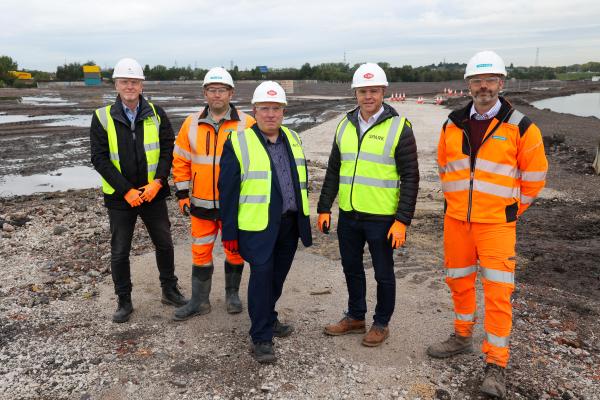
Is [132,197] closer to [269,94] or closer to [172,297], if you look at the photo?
[172,297]

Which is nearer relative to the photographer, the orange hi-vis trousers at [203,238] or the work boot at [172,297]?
the orange hi-vis trousers at [203,238]

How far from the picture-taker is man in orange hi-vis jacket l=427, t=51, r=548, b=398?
3.49 meters

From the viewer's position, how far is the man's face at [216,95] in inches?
168

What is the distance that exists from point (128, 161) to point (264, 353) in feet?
6.79

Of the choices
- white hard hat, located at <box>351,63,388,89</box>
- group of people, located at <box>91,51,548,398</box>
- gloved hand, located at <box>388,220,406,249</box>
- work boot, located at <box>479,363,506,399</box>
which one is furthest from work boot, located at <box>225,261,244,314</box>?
work boot, located at <box>479,363,506,399</box>

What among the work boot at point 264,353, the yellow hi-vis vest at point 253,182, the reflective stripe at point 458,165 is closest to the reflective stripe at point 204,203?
the yellow hi-vis vest at point 253,182

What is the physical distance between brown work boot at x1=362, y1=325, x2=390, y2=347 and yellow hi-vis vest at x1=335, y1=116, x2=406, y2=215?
1.06 m

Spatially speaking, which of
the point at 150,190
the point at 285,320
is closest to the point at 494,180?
the point at 285,320

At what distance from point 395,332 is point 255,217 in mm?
1744

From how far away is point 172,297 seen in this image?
5.02 metres

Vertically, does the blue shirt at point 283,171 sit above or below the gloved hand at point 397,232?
above

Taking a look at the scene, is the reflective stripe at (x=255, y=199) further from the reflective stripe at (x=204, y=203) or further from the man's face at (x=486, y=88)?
the man's face at (x=486, y=88)

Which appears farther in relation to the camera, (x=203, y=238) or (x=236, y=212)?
(x=203, y=238)

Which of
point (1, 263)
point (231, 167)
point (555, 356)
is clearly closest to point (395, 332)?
point (555, 356)
